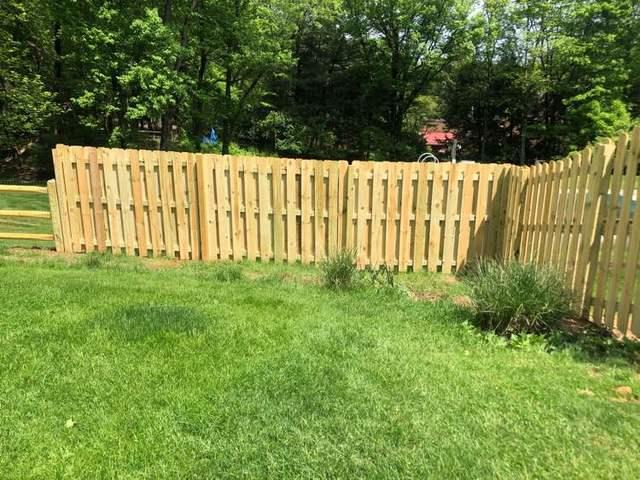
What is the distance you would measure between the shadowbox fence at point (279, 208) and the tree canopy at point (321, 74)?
9.77 meters

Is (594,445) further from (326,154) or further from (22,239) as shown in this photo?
(326,154)

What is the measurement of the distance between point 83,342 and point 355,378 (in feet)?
6.95

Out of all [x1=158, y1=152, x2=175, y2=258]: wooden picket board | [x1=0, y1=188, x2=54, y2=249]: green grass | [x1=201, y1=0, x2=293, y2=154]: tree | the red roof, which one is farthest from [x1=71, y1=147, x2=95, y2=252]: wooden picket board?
the red roof

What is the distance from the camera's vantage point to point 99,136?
22953mm

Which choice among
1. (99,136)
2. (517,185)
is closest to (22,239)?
(517,185)

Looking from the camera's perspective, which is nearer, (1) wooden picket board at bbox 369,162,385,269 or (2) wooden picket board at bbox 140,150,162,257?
(1) wooden picket board at bbox 369,162,385,269

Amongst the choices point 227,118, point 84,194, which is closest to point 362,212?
point 84,194

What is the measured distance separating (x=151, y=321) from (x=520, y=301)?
3145 millimetres

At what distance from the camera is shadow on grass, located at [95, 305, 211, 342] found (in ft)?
12.2

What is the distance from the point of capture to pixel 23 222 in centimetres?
1056

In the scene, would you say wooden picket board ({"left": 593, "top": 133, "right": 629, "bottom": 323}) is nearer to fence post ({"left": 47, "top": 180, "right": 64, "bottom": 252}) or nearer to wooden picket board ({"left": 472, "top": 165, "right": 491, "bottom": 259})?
wooden picket board ({"left": 472, "top": 165, "right": 491, "bottom": 259})

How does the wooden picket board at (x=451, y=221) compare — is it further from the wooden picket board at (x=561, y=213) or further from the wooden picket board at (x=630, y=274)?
the wooden picket board at (x=630, y=274)

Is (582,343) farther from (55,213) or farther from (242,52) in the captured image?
(242,52)

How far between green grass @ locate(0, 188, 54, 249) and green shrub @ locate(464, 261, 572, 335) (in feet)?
23.2
